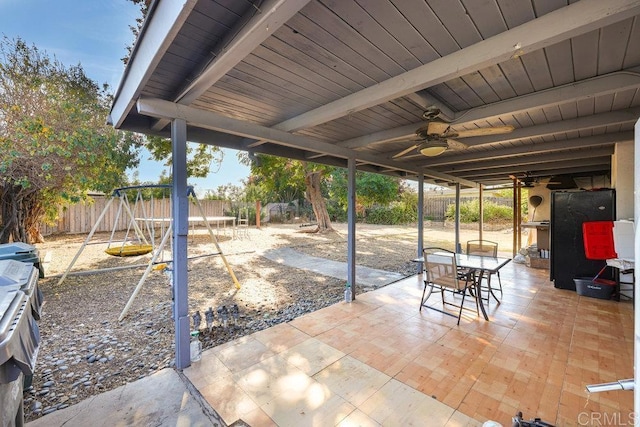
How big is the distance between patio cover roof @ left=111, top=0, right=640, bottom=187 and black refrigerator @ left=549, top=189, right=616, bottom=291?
1426 mm

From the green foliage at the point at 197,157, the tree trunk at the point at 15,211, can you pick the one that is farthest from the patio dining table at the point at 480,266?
the tree trunk at the point at 15,211

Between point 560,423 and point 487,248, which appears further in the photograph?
point 487,248

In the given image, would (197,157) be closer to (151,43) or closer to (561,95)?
(151,43)

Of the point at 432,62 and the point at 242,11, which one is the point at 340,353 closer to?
the point at 432,62

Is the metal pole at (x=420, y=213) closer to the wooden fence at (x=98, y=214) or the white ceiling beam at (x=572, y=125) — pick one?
the white ceiling beam at (x=572, y=125)

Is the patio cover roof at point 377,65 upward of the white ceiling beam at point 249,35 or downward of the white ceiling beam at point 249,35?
upward

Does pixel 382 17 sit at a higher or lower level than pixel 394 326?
higher

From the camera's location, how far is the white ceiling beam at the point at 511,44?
1171 mm

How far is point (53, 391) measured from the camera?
2.03 meters

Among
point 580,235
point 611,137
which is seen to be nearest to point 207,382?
point 611,137

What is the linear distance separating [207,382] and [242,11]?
8.06 feet

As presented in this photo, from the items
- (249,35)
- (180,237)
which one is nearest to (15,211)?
(180,237)

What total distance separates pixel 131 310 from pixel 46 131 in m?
3.20

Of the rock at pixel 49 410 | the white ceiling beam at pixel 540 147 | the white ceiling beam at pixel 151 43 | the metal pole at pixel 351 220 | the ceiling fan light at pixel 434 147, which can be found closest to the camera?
the white ceiling beam at pixel 151 43
